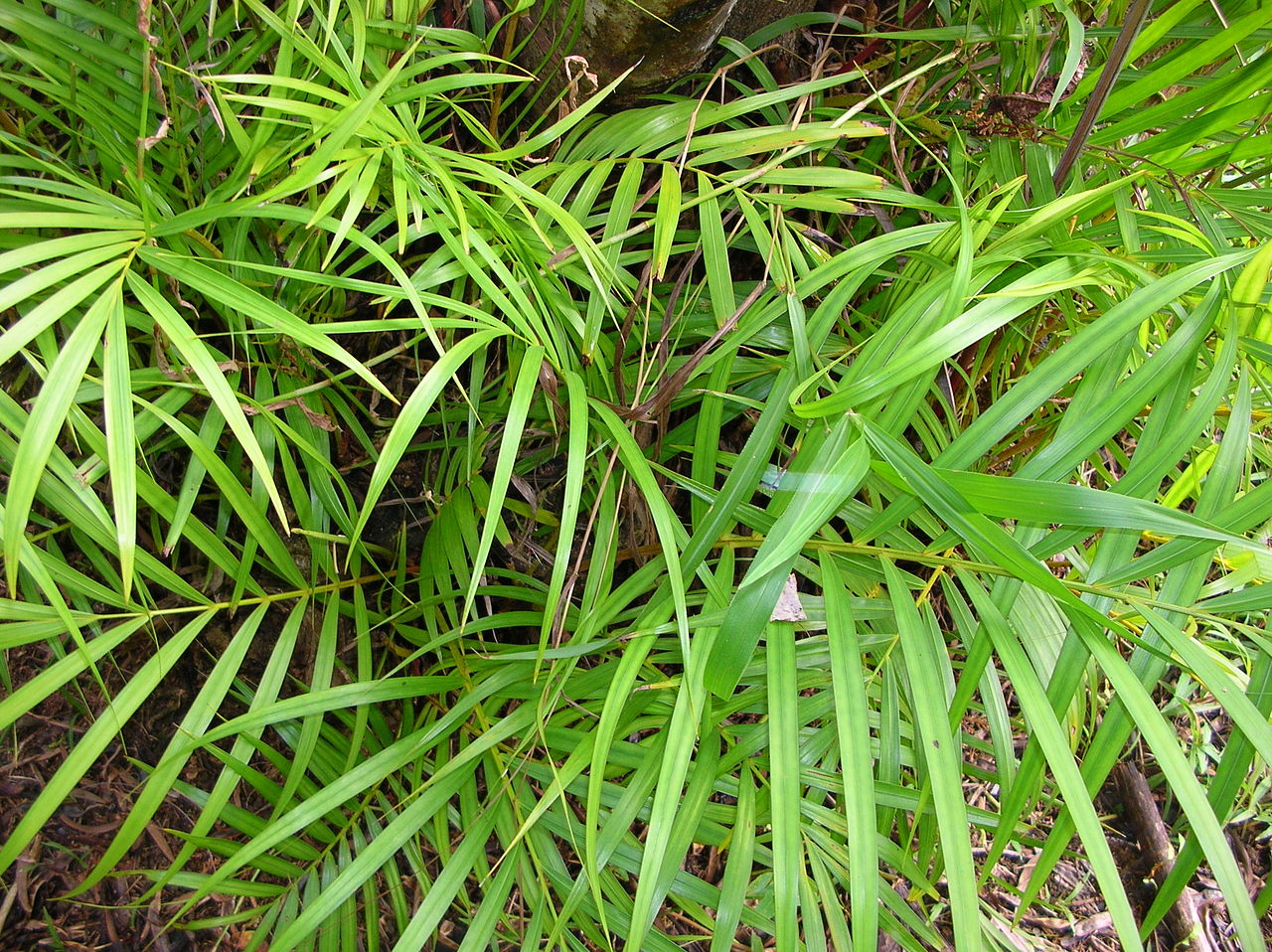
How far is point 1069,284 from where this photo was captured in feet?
1.64

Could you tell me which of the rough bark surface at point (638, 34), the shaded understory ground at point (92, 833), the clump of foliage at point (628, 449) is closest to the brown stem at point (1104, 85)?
the clump of foliage at point (628, 449)

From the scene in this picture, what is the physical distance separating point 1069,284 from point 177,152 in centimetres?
69

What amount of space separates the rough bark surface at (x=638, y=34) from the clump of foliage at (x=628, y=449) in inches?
1.9

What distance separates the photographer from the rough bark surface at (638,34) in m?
0.66

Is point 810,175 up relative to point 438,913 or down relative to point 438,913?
up

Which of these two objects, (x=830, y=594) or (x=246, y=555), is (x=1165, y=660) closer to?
(x=830, y=594)

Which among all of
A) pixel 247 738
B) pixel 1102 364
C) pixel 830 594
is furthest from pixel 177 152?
pixel 1102 364

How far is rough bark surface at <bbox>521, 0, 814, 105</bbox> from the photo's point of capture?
2.16ft

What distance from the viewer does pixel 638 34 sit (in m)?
0.68

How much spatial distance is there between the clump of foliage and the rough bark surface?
1.9 inches

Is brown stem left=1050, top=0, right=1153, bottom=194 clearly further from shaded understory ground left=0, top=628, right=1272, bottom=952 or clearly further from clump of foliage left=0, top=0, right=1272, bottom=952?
shaded understory ground left=0, top=628, right=1272, bottom=952

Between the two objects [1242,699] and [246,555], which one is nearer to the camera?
[1242,699]

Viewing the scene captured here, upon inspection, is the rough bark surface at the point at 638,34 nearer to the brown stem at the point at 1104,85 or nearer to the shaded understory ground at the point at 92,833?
the brown stem at the point at 1104,85

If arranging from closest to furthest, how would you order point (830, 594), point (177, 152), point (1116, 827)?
point (830, 594) → point (177, 152) → point (1116, 827)
